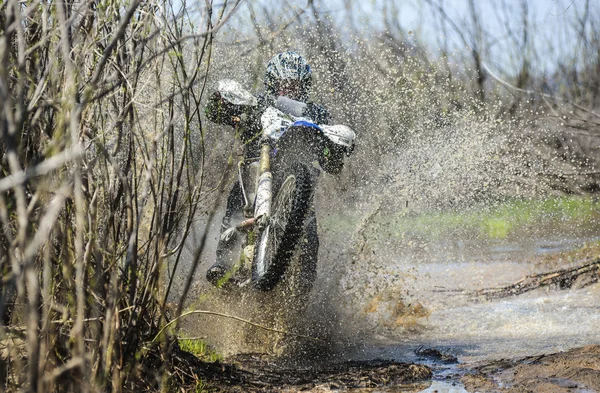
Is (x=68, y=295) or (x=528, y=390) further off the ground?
(x=68, y=295)

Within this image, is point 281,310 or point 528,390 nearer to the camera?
point 528,390

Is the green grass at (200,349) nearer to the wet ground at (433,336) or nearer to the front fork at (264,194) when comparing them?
the wet ground at (433,336)

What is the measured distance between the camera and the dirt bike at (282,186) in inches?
187

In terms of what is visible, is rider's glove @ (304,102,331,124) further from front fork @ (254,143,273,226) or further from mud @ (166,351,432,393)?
mud @ (166,351,432,393)

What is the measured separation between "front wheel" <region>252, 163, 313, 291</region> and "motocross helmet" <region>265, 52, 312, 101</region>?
2.60 feet

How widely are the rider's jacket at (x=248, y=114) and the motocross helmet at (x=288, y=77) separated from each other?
0.38ft

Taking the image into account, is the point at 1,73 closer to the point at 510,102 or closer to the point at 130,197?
the point at 130,197

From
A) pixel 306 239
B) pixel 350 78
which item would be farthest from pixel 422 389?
pixel 350 78

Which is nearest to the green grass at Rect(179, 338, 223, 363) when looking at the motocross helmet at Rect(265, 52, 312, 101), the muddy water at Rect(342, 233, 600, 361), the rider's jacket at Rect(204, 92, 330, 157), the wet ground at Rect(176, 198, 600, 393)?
the wet ground at Rect(176, 198, 600, 393)

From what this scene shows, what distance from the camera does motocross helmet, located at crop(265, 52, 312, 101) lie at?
5.53 meters

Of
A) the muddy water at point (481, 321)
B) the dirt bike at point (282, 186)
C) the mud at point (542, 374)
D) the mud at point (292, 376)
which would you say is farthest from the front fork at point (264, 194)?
the mud at point (542, 374)

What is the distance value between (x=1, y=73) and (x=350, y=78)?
14570mm

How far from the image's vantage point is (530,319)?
21.2 feet

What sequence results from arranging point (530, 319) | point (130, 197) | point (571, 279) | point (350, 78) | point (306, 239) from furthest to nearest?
point (350, 78)
point (571, 279)
point (530, 319)
point (306, 239)
point (130, 197)
